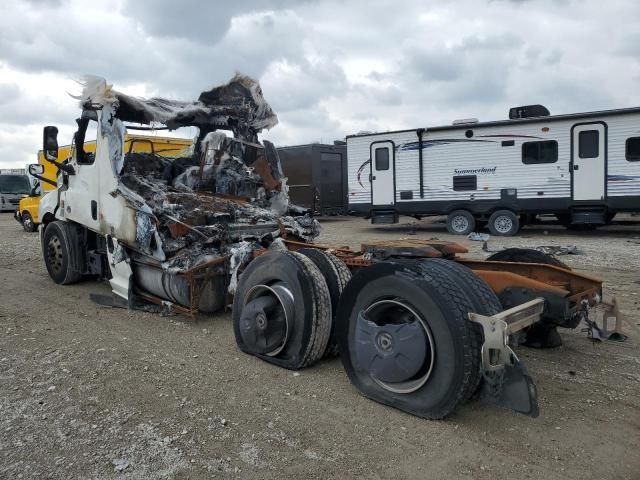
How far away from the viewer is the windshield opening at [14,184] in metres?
26.0

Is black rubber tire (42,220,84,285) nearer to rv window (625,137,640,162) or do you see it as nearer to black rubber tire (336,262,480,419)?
black rubber tire (336,262,480,419)

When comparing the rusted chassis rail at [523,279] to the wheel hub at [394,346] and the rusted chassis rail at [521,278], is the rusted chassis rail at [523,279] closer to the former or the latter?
the rusted chassis rail at [521,278]

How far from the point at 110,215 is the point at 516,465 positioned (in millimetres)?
5199

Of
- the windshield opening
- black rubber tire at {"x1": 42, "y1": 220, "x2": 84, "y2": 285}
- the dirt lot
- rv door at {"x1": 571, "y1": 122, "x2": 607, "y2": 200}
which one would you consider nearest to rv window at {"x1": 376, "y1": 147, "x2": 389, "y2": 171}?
rv door at {"x1": 571, "y1": 122, "x2": 607, "y2": 200}

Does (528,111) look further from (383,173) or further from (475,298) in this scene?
(475,298)

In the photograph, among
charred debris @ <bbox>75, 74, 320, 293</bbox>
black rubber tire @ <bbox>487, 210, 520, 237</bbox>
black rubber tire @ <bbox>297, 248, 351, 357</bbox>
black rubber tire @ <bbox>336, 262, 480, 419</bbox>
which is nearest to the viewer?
black rubber tire @ <bbox>336, 262, 480, 419</bbox>

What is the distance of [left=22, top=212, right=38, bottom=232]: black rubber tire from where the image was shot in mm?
17811

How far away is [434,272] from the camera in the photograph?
352 centimetres

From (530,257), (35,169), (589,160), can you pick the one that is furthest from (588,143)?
(35,169)

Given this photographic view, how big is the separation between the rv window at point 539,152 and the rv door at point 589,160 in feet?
1.54

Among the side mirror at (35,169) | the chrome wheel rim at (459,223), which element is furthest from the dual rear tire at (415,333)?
the chrome wheel rim at (459,223)

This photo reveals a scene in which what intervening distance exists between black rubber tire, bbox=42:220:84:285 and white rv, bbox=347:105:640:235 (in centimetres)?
1029

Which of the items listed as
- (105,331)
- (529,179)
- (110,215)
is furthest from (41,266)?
(529,179)

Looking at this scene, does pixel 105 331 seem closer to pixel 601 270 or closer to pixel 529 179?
pixel 601 270
